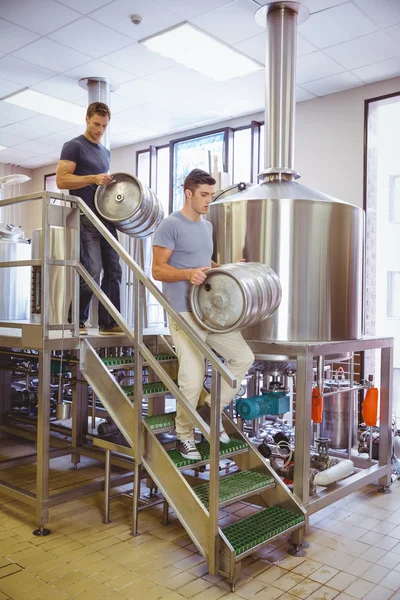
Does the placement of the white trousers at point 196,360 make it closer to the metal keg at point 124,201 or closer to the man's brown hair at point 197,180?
the man's brown hair at point 197,180

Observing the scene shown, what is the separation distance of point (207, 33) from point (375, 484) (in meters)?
4.17

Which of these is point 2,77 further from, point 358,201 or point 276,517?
point 276,517

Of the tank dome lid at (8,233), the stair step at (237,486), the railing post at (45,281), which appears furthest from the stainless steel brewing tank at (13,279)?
the stair step at (237,486)

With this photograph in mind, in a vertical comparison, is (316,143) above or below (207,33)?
below

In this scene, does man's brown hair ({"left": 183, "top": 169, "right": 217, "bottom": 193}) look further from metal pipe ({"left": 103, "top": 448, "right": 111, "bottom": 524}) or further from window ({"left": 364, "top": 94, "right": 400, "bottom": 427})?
window ({"left": 364, "top": 94, "right": 400, "bottom": 427})

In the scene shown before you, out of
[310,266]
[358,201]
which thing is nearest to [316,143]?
[358,201]

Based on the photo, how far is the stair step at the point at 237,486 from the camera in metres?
2.74

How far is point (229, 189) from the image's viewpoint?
15.1ft

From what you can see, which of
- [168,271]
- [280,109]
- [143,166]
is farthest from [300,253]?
[143,166]

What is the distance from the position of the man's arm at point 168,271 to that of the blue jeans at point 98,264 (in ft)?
2.65

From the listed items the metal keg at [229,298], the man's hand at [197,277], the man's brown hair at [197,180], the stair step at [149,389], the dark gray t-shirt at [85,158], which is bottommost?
the stair step at [149,389]

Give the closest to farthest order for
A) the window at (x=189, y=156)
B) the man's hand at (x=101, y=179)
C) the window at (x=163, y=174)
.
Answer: the man's hand at (x=101, y=179)
the window at (x=189, y=156)
the window at (x=163, y=174)

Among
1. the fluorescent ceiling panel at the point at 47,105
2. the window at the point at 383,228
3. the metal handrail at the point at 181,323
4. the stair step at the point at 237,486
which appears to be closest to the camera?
the metal handrail at the point at 181,323

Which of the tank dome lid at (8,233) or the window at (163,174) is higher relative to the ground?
the window at (163,174)
